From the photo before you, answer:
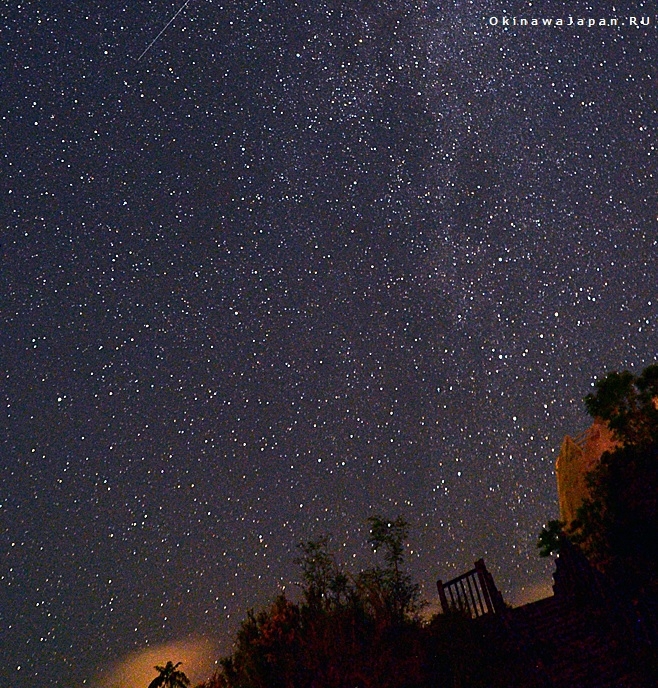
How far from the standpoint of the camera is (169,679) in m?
45.2

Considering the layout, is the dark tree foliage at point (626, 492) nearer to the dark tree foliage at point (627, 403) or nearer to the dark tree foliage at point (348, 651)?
the dark tree foliage at point (627, 403)

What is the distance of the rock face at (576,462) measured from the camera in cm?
3002

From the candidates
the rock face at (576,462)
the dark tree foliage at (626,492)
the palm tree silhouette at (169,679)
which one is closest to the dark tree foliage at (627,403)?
the dark tree foliage at (626,492)

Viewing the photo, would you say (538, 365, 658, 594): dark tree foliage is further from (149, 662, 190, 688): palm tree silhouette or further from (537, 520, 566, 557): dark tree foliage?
(149, 662, 190, 688): palm tree silhouette

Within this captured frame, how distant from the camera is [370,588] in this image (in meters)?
20.2

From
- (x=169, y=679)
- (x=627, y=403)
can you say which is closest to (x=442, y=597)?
(x=627, y=403)

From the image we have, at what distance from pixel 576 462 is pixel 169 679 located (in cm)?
3174

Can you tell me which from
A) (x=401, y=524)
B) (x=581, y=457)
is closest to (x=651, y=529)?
(x=401, y=524)

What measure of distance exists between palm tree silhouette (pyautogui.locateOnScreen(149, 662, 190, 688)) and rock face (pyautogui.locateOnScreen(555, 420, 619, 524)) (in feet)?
97.4

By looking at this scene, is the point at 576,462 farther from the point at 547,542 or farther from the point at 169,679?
the point at 169,679

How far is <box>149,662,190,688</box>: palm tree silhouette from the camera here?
4506 cm

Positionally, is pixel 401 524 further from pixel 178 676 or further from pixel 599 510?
pixel 178 676

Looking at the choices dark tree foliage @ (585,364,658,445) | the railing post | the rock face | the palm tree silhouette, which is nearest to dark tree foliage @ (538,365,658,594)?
dark tree foliage @ (585,364,658,445)

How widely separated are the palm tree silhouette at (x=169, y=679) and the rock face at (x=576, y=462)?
29.7 meters
